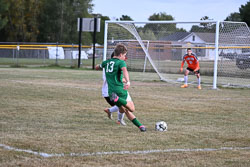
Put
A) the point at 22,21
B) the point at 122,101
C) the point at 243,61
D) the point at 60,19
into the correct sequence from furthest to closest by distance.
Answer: the point at 60,19, the point at 22,21, the point at 243,61, the point at 122,101

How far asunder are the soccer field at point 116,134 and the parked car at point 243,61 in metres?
5.76

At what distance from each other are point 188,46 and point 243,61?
307 cm

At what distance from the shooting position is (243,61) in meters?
17.0

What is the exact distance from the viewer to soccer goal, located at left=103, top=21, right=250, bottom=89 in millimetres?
16281

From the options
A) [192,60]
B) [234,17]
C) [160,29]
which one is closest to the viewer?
[192,60]

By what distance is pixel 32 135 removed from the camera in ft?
20.6

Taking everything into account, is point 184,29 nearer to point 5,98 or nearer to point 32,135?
point 5,98

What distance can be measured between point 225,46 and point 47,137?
1177cm

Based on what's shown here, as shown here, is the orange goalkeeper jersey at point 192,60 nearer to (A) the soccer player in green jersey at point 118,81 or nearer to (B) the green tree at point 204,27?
(B) the green tree at point 204,27

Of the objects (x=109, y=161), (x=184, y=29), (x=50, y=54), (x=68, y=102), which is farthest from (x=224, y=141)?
(x=50, y=54)

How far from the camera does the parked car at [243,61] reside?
16.8 metres

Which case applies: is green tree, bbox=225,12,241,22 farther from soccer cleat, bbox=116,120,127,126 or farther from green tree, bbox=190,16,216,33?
soccer cleat, bbox=116,120,127,126

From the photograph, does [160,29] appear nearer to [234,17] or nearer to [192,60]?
[192,60]

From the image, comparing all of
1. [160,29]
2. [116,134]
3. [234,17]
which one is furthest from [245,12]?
[116,134]
